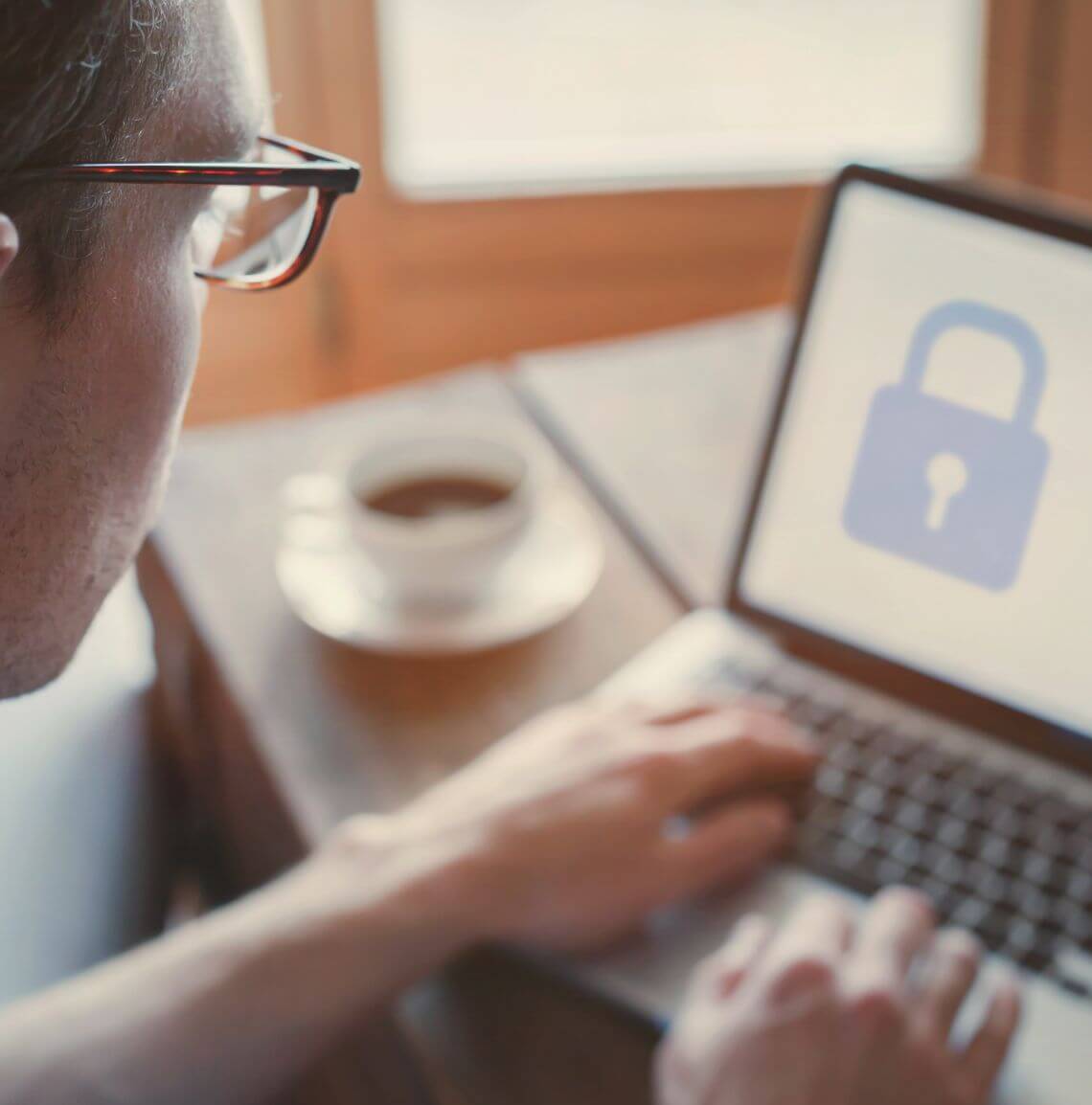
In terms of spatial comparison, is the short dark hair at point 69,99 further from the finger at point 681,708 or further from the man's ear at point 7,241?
the finger at point 681,708

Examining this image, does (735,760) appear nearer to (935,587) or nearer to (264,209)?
(935,587)

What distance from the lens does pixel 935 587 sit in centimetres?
77

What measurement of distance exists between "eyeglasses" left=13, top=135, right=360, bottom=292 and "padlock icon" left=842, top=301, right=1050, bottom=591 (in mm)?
340

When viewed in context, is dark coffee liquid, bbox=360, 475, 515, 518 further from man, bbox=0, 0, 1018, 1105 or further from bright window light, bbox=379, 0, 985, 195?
bright window light, bbox=379, 0, 985, 195

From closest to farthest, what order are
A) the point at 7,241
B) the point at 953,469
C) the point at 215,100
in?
1. the point at 7,241
2. the point at 215,100
3. the point at 953,469

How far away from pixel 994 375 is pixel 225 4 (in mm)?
428

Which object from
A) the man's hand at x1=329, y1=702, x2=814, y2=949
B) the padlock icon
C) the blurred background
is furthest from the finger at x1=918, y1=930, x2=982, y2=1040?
the blurred background

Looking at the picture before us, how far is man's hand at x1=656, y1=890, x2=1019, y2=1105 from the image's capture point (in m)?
0.58

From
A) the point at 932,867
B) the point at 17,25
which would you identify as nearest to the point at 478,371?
the point at 932,867

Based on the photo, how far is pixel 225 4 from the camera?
0.54 metres

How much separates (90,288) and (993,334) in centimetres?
47

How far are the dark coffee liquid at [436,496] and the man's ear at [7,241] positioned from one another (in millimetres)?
483

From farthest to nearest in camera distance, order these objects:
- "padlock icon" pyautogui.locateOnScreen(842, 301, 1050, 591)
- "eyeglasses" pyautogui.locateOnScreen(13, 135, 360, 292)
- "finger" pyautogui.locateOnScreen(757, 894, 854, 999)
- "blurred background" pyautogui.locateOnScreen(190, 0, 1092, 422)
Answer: "blurred background" pyautogui.locateOnScreen(190, 0, 1092, 422)
"padlock icon" pyautogui.locateOnScreen(842, 301, 1050, 591)
"finger" pyautogui.locateOnScreen(757, 894, 854, 999)
"eyeglasses" pyautogui.locateOnScreen(13, 135, 360, 292)

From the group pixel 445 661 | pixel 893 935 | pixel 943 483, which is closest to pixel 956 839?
pixel 893 935
